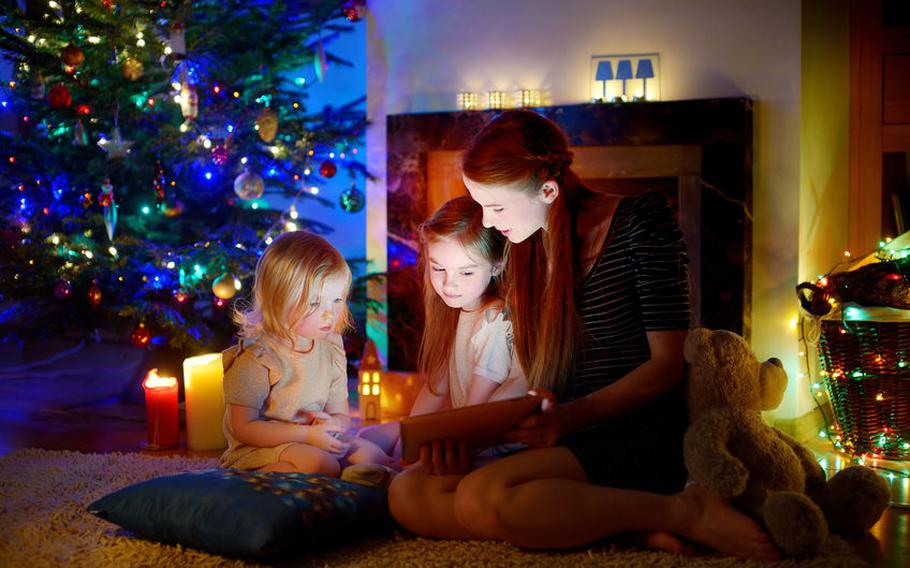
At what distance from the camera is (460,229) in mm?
2109

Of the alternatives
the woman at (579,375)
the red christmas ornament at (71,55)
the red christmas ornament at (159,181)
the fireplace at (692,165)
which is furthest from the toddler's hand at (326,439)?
the red christmas ornament at (71,55)

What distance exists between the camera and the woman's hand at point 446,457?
1.91m

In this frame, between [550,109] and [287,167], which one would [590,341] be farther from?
[287,167]

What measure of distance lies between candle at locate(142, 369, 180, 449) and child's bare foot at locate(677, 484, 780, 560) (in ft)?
5.62

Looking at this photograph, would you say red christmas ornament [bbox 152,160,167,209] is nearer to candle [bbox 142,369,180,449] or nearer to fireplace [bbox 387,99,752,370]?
candle [bbox 142,369,180,449]

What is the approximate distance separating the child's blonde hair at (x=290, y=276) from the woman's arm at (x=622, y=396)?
624 millimetres

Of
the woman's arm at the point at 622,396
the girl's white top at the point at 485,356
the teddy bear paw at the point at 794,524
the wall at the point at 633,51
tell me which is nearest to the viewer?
the teddy bear paw at the point at 794,524

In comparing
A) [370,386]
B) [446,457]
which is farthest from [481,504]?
[370,386]

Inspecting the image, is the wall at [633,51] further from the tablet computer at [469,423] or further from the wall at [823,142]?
the tablet computer at [469,423]

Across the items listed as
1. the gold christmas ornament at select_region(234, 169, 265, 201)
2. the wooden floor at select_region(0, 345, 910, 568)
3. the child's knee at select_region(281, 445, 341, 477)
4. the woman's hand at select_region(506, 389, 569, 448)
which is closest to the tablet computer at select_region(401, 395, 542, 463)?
the woman's hand at select_region(506, 389, 569, 448)

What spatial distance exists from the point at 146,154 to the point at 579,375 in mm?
1939

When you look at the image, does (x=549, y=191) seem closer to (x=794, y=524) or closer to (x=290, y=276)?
(x=290, y=276)

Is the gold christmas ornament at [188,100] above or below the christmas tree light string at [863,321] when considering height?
above

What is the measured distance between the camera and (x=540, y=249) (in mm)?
2055
